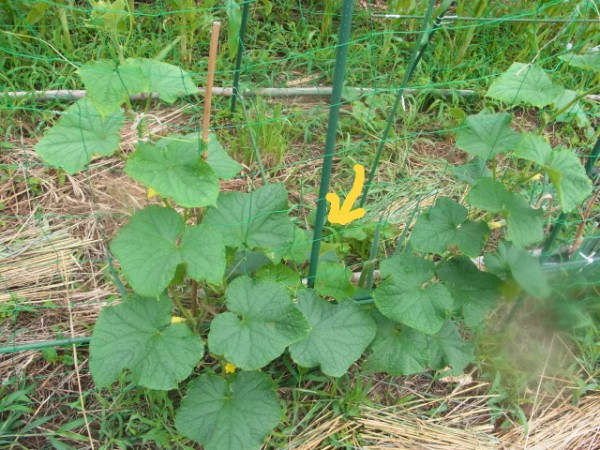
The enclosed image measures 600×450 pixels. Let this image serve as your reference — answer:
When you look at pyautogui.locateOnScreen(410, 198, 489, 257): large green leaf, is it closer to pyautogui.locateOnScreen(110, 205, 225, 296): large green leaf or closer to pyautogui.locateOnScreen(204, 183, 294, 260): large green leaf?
pyautogui.locateOnScreen(204, 183, 294, 260): large green leaf

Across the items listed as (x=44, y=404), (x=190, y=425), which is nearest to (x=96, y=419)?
(x=44, y=404)

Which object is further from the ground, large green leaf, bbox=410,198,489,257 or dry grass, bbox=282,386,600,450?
large green leaf, bbox=410,198,489,257

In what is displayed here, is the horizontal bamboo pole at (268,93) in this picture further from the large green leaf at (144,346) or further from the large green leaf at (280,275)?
the large green leaf at (144,346)

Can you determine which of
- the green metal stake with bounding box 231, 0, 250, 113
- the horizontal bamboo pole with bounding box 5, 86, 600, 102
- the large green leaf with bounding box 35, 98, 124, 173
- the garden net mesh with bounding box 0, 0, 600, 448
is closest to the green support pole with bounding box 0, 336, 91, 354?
the garden net mesh with bounding box 0, 0, 600, 448

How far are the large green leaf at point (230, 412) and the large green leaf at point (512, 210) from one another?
0.77 metres

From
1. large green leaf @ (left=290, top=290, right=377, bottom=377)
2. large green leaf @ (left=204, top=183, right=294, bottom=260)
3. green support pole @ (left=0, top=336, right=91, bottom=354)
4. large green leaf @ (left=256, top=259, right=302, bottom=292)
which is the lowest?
green support pole @ (left=0, top=336, right=91, bottom=354)

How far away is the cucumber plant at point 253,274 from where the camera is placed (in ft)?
5.08

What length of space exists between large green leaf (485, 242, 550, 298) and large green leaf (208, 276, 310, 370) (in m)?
0.65

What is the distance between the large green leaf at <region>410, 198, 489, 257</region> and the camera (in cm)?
180

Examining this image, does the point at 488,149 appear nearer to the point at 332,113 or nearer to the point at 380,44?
the point at 332,113

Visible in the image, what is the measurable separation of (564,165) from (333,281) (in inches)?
28.3

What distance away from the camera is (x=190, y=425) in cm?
173

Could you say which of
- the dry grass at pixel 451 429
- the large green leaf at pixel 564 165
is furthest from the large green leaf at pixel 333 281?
the large green leaf at pixel 564 165

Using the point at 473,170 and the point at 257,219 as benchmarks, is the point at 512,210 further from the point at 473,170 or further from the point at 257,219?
the point at 257,219
